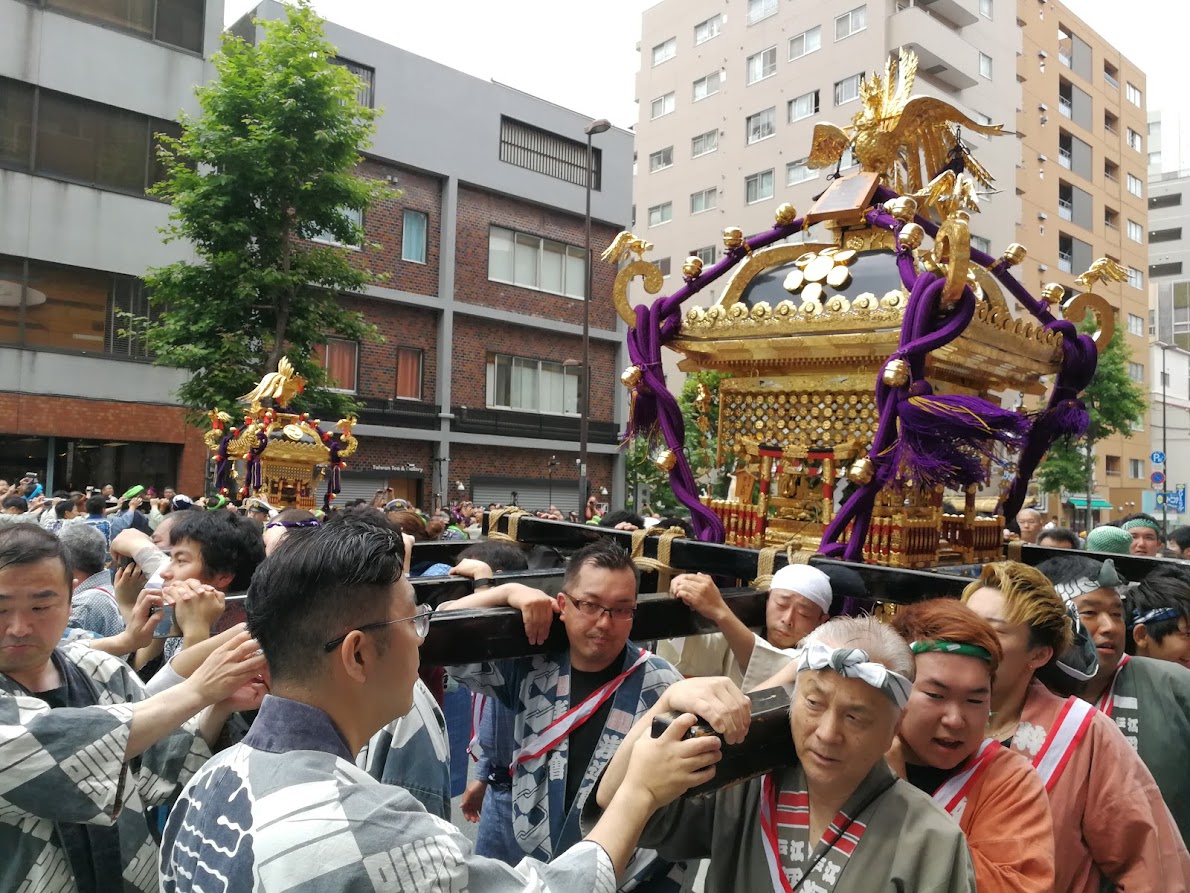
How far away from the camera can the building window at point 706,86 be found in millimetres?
32031

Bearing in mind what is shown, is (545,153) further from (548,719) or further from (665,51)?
(548,719)

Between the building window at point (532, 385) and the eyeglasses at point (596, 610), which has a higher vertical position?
the building window at point (532, 385)

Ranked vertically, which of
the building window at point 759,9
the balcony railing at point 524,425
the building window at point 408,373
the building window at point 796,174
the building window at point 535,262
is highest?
the building window at point 759,9

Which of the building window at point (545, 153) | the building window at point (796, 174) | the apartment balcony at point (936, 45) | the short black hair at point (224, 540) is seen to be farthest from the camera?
the building window at point (796, 174)

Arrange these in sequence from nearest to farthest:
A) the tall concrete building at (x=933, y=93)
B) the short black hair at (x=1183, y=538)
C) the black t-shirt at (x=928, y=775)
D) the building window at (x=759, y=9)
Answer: the black t-shirt at (x=928, y=775) → the short black hair at (x=1183, y=538) → the tall concrete building at (x=933, y=93) → the building window at (x=759, y=9)

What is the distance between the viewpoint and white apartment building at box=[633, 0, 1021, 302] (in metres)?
27.3

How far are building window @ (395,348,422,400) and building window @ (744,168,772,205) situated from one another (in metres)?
14.3

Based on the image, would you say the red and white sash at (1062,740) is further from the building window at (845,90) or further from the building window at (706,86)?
the building window at (706,86)

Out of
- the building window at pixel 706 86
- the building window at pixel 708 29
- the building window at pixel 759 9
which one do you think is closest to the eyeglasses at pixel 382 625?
the building window at pixel 759 9

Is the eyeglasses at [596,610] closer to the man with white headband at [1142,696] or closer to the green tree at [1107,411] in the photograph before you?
the man with white headband at [1142,696]

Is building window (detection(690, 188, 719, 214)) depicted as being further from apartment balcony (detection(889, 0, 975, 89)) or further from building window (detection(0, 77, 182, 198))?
building window (detection(0, 77, 182, 198))

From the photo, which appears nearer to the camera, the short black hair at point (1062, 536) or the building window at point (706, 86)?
the short black hair at point (1062, 536)

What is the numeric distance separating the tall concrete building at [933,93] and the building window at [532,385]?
29.9ft

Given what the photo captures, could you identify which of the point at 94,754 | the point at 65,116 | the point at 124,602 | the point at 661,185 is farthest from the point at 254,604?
the point at 661,185
